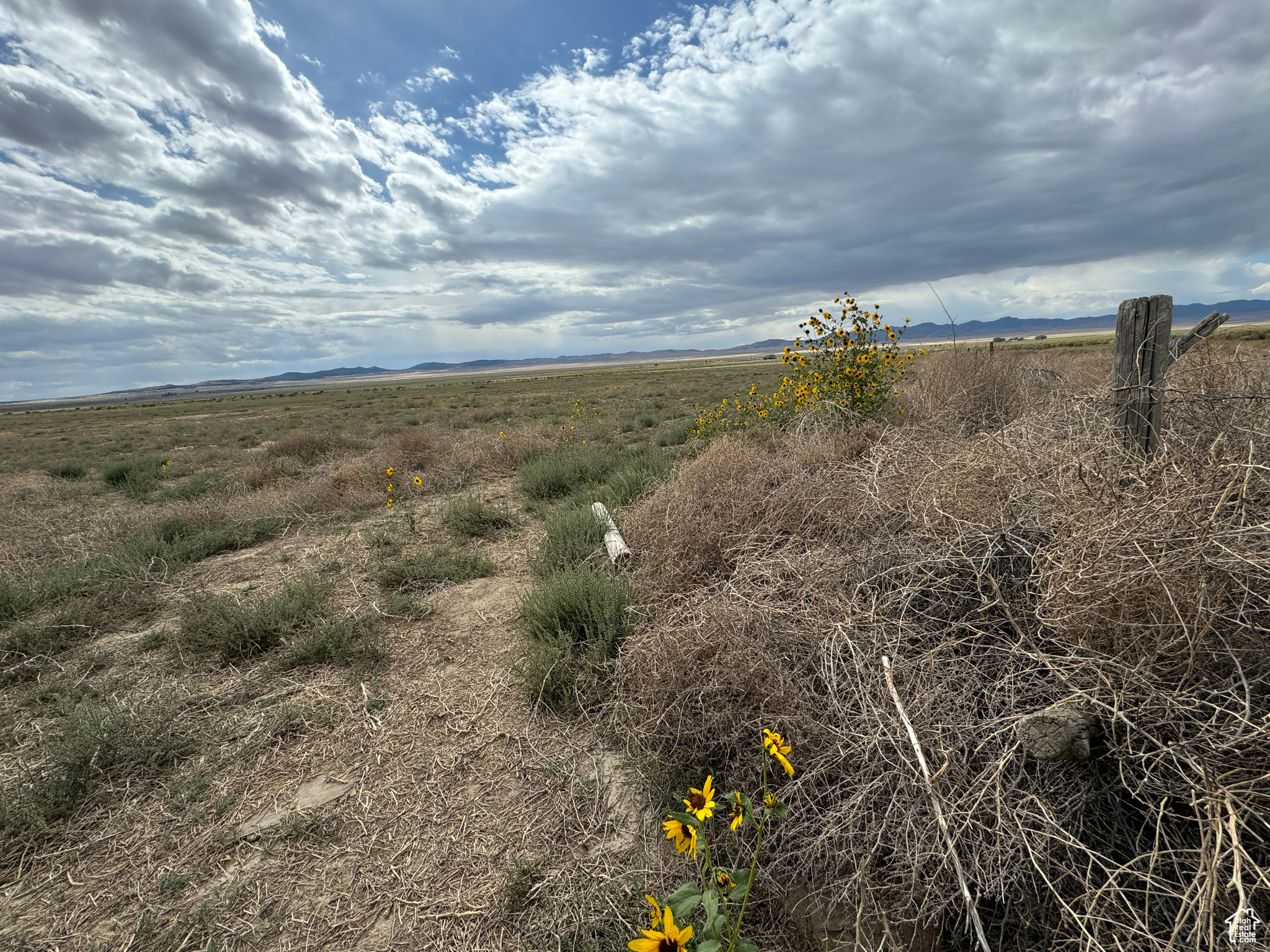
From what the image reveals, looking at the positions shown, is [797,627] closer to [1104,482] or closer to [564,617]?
[1104,482]

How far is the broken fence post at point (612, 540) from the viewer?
4293 mm

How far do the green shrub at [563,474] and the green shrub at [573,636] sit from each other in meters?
3.39

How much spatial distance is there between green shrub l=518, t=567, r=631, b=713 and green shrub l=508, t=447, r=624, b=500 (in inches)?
134

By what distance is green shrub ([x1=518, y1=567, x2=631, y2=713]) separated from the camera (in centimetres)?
309

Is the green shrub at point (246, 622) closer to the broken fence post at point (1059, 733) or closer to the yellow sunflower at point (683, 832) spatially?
the yellow sunflower at point (683, 832)

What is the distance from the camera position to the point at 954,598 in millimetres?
2346

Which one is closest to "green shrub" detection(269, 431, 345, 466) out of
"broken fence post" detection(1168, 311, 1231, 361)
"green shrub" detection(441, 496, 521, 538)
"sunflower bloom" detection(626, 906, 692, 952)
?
"green shrub" detection(441, 496, 521, 538)

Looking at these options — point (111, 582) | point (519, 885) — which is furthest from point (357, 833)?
point (111, 582)

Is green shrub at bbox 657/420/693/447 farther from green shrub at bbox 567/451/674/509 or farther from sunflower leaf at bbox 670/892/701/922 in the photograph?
sunflower leaf at bbox 670/892/701/922

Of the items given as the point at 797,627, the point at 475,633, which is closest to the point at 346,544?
the point at 475,633

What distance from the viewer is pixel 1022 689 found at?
1.98m

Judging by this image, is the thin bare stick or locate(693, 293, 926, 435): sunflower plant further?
locate(693, 293, 926, 435): sunflower plant

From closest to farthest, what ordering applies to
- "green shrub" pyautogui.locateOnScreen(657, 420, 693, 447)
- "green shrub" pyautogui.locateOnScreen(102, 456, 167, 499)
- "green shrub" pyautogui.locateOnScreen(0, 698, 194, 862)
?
"green shrub" pyautogui.locateOnScreen(0, 698, 194, 862) < "green shrub" pyautogui.locateOnScreen(102, 456, 167, 499) < "green shrub" pyautogui.locateOnScreen(657, 420, 693, 447)

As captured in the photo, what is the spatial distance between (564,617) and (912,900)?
2.29m
